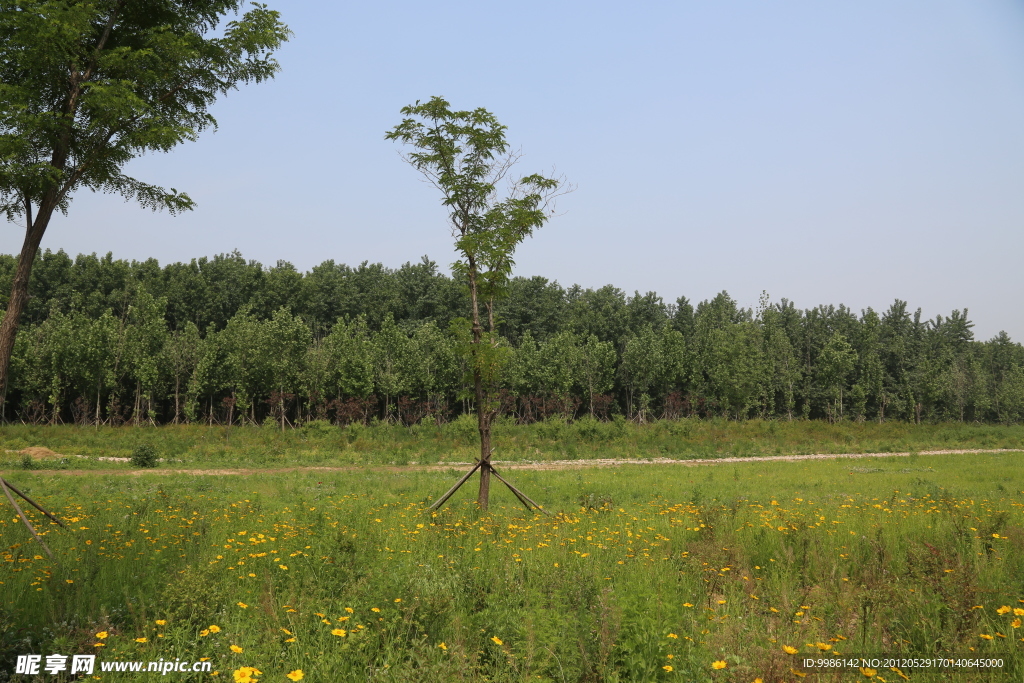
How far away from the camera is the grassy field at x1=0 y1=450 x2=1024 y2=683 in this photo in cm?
473

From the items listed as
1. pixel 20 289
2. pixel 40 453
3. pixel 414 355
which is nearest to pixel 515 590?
pixel 20 289

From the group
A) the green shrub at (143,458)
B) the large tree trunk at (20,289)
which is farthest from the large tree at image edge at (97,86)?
the green shrub at (143,458)

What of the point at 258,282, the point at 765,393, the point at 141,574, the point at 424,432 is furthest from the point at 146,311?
the point at 765,393

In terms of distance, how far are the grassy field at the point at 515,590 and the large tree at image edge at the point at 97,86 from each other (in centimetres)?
395

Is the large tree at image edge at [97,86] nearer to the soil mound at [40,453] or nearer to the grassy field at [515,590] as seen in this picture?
the grassy field at [515,590]

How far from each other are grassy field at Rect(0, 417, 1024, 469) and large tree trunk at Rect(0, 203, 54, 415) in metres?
15.5

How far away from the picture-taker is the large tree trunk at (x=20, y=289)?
27.5 ft

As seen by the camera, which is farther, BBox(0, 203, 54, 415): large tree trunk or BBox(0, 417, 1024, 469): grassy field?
BBox(0, 417, 1024, 469): grassy field

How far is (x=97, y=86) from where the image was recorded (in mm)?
8195

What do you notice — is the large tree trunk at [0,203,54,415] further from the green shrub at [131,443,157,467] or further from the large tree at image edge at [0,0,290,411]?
the green shrub at [131,443,157,467]

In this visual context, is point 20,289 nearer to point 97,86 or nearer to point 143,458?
point 97,86

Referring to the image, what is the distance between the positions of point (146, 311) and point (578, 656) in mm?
62418

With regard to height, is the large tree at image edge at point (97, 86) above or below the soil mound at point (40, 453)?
above

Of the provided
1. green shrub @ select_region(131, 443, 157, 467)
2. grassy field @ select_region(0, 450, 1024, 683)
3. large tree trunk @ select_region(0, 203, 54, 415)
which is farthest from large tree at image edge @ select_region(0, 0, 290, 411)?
green shrub @ select_region(131, 443, 157, 467)
